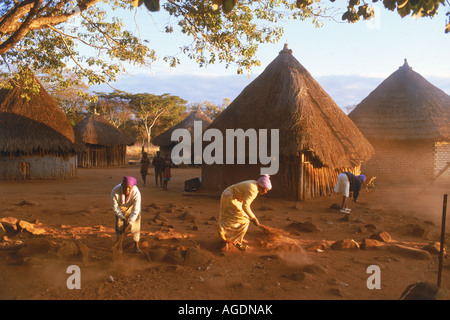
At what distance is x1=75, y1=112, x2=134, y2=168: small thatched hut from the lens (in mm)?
24422

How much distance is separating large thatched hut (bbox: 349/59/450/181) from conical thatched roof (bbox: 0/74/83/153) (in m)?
13.5

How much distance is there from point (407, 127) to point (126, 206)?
13.8 metres

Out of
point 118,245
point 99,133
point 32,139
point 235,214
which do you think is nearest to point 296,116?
point 235,214

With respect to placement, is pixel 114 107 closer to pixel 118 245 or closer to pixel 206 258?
pixel 118 245

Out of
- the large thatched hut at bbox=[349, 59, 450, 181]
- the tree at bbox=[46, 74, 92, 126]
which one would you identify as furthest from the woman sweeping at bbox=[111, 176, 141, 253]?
the tree at bbox=[46, 74, 92, 126]

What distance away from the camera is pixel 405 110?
15750mm

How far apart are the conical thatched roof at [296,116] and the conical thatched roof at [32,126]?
7602mm

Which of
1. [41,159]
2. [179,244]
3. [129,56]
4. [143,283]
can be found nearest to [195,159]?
[41,159]

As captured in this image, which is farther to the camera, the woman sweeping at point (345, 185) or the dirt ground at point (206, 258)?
the woman sweeping at point (345, 185)

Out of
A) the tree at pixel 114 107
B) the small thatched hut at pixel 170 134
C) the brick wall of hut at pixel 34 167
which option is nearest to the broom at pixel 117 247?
the brick wall of hut at pixel 34 167

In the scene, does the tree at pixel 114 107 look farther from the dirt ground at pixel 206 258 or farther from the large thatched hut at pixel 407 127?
the dirt ground at pixel 206 258

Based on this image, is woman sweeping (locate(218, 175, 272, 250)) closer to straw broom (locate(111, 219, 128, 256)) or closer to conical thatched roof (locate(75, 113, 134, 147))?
straw broom (locate(111, 219, 128, 256))

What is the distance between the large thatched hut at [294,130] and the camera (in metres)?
10.4

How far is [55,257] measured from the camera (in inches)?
200
